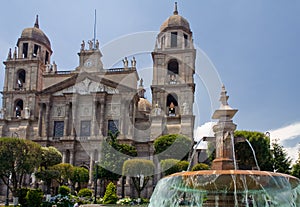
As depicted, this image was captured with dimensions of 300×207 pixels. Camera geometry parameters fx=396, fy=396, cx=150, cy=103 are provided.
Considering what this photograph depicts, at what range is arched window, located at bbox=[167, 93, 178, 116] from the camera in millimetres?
48406

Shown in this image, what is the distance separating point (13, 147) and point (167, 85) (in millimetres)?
21963

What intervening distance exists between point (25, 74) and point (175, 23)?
21142 millimetres

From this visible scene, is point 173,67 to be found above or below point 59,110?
above

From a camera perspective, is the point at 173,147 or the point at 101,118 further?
the point at 101,118

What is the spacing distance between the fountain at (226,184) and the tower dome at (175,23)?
121 ft

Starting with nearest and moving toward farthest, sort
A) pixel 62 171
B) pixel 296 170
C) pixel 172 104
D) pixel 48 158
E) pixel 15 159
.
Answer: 1. pixel 15 159
2. pixel 296 170
3. pixel 48 158
4. pixel 62 171
5. pixel 172 104

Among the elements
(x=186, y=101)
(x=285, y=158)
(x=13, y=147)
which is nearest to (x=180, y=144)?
(x=186, y=101)

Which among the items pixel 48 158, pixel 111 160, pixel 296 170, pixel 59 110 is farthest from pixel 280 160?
pixel 59 110

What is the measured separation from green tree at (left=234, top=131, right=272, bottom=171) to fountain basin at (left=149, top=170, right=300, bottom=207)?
19.5 meters

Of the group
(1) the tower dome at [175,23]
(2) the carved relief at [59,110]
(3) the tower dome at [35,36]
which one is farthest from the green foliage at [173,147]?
(3) the tower dome at [35,36]

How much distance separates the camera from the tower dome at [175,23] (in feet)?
168

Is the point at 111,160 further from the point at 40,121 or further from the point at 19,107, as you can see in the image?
the point at 19,107

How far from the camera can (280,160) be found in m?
37.8

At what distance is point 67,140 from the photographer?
1854 inches
